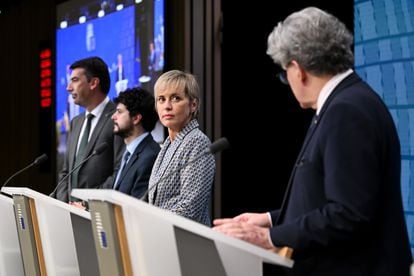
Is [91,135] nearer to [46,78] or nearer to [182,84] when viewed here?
[182,84]

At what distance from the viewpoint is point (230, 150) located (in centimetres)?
439

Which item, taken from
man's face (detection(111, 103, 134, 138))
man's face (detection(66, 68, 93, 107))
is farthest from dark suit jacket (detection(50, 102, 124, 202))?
man's face (detection(111, 103, 134, 138))

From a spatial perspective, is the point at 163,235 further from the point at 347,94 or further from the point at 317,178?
the point at 347,94

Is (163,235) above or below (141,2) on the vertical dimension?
below

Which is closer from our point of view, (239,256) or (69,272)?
(239,256)

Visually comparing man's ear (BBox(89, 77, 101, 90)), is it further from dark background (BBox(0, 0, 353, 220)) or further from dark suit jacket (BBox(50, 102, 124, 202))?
dark background (BBox(0, 0, 353, 220))

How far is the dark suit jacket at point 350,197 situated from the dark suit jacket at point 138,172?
1.43m

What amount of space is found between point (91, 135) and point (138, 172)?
2.88 feet

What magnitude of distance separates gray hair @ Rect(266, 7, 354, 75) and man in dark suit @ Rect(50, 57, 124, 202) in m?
2.02

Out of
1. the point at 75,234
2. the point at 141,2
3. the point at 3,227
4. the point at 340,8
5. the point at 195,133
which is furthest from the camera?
the point at 141,2

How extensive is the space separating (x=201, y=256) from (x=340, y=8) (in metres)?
2.27

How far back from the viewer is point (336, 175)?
1.59 metres

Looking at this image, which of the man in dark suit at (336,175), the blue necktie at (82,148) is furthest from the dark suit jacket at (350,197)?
the blue necktie at (82,148)

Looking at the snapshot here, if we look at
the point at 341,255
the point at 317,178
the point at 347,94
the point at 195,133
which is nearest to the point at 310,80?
the point at 347,94
